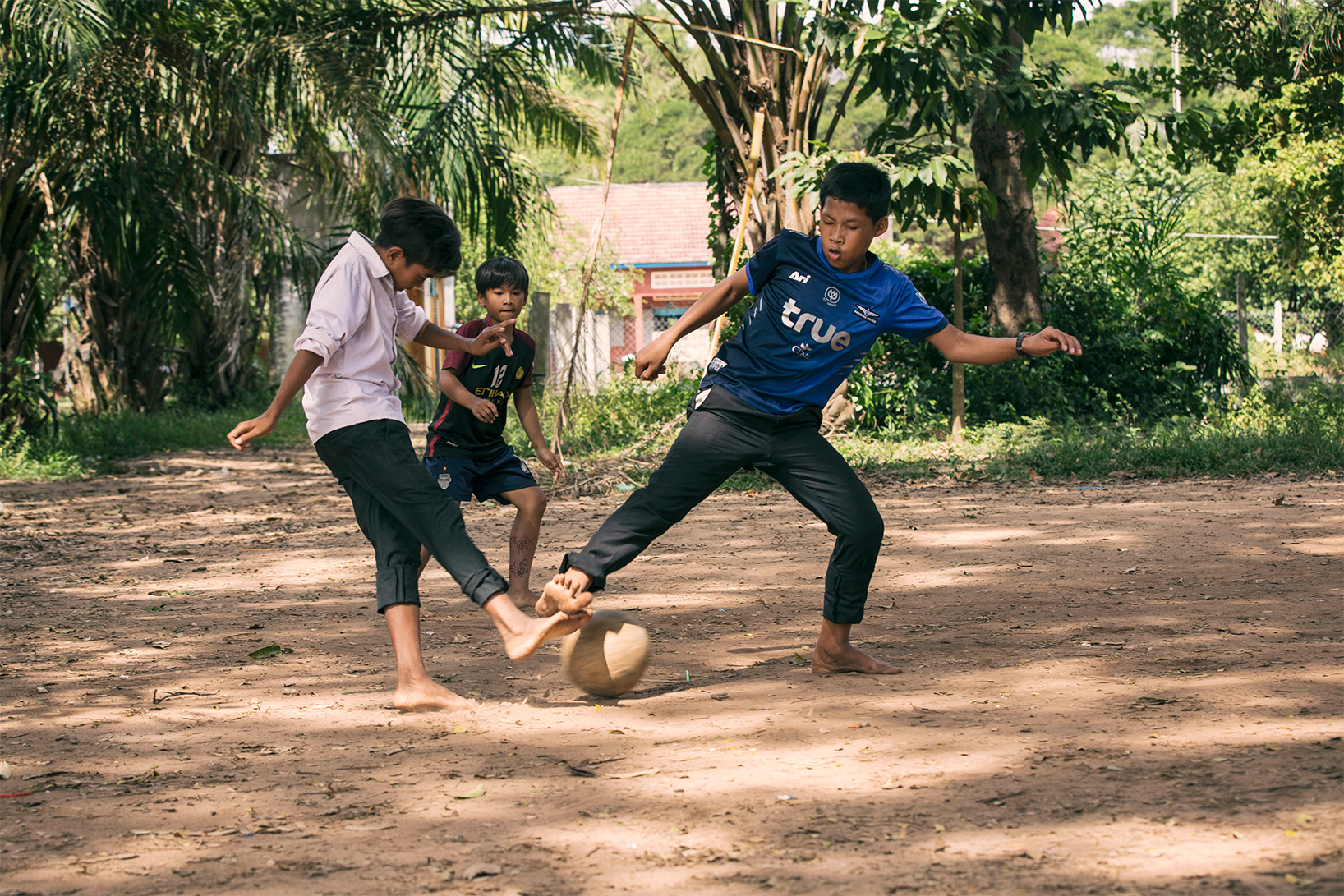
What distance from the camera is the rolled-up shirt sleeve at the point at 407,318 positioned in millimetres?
3850

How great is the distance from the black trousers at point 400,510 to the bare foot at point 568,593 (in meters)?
0.14

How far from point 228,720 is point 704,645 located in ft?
5.49

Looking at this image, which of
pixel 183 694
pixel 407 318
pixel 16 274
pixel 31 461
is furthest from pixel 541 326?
pixel 183 694

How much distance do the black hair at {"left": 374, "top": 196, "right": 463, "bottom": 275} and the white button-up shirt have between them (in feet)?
0.26

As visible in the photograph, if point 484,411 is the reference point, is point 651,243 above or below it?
above

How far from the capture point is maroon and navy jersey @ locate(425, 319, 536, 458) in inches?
193

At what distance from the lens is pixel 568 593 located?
349 centimetres

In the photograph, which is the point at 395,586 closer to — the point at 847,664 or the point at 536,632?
the point at 536,632

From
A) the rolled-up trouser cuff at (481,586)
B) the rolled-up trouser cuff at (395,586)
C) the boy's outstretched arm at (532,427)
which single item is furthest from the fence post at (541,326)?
the rolled-up trouser cuff at (481,586)

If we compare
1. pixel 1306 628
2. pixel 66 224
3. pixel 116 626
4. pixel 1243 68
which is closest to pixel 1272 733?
pixel 1306 628

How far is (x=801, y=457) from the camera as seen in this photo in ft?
12.4

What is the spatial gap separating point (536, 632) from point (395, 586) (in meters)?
0.51

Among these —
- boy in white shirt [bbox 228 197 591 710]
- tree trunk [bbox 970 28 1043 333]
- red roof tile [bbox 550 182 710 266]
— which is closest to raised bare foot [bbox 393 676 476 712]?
boy in white shirt [bbox 228 197 591 710]

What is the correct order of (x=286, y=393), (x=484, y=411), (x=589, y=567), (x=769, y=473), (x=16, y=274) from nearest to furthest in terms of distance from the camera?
(x=286, y=393), (x=589, y=567), (x=769, y=473), (x=484, y=411), (x=16, y=274)
